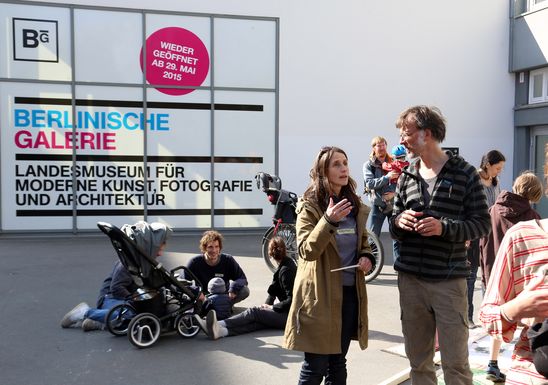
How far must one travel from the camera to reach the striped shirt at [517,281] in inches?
72.0

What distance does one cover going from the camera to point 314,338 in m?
3.09

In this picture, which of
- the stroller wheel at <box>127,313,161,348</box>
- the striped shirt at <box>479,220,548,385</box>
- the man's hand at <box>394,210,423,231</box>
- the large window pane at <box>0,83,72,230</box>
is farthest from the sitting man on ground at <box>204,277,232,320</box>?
the large window pane at <box>0,83,72,230</box>

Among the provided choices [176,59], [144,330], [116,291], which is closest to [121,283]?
[116,291]

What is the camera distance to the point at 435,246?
308cm

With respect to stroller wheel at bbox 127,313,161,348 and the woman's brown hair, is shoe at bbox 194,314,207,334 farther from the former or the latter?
the woman's brown hair

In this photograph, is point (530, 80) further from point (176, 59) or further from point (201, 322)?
point (201, 322)

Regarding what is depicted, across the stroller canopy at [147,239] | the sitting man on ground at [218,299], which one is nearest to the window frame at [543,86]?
the sitting man on ground at [218,299]

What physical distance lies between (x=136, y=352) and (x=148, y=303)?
0.47m

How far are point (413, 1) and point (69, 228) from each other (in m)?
9.22

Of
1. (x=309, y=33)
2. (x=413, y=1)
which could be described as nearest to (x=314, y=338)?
(x=309, y=33)

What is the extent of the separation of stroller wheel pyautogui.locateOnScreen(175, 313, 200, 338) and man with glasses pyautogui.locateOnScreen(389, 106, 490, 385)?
2.67 m

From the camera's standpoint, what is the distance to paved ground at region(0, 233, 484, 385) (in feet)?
14.3

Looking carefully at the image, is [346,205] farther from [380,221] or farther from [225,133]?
[225,133]

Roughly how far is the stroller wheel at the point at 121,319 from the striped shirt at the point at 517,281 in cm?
399
